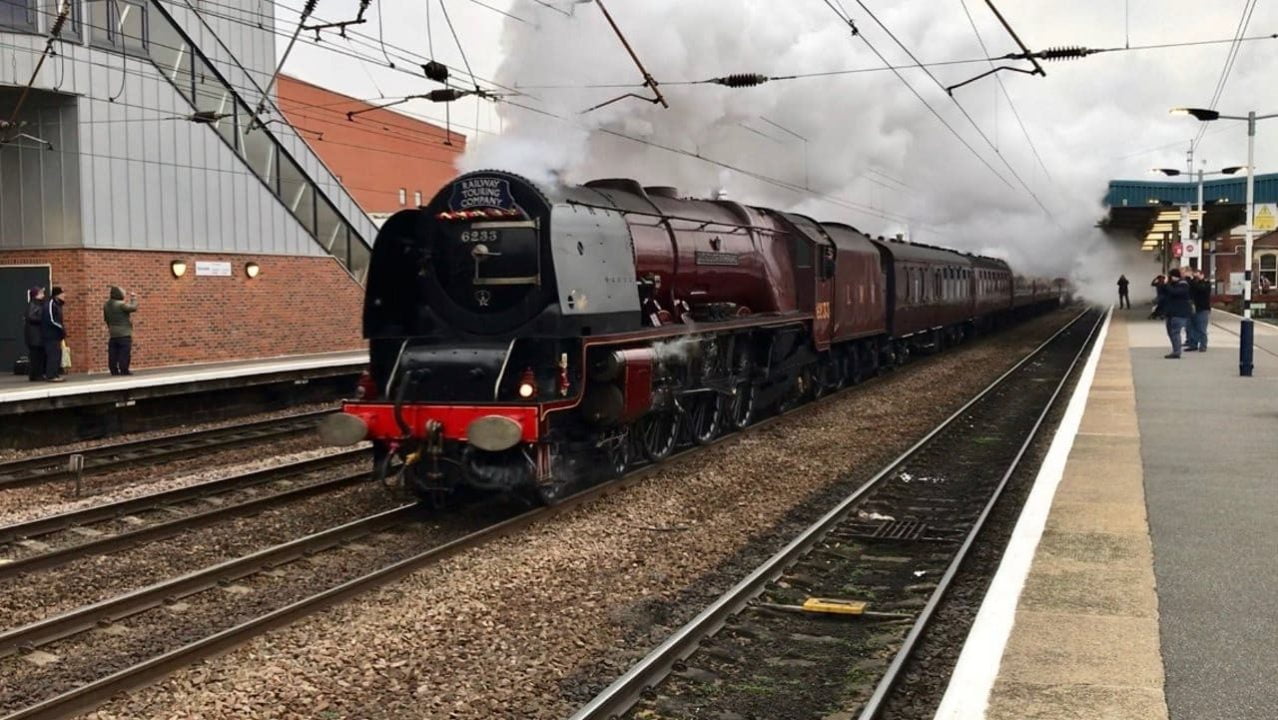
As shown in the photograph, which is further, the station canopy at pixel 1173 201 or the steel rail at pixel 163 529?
the station canopy at pixel 1173 201

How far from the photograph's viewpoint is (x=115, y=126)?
17.0 m

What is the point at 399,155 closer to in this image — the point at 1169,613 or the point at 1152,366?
the point at 1152,366

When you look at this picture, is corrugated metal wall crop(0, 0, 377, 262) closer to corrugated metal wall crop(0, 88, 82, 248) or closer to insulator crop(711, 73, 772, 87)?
corrugated metal wall crop(0, 88, 82, 248)

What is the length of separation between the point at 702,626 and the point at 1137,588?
7.76ft

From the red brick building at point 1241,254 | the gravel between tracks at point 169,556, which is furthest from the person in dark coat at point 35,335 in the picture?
the red brick building at point 1241,254

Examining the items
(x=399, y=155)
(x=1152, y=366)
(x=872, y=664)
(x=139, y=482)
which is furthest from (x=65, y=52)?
(x=399, y=155)

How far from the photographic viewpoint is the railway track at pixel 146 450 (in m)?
10.3

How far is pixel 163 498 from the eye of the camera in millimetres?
8961

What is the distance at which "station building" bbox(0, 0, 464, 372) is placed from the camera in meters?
16.3

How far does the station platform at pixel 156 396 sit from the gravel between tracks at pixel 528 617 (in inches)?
307

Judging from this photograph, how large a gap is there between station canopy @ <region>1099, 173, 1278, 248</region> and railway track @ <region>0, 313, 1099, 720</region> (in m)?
34.4

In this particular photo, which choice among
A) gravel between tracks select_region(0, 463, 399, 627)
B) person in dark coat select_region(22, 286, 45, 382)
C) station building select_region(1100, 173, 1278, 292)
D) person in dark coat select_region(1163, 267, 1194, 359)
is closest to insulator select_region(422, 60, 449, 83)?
gravel between tracks select_region(0, 463, 399, 627)

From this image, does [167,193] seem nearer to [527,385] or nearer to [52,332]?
[52,332]

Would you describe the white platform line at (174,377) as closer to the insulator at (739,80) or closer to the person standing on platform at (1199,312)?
the insulator at (739,80)
